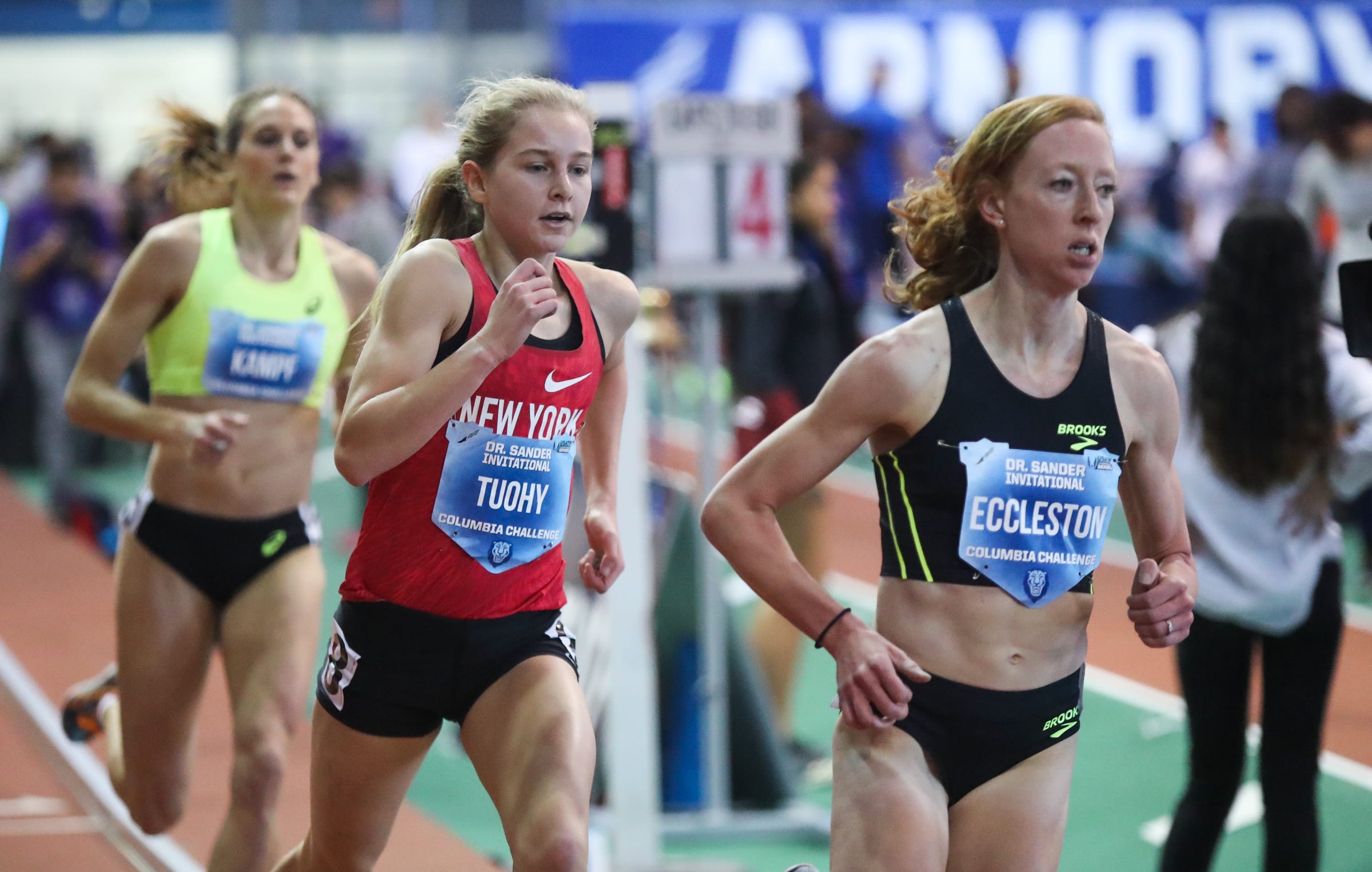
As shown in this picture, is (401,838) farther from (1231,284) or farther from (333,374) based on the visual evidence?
(1231,284)

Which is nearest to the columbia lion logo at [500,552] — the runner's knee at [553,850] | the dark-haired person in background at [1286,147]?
the runner's knee at [553,850]

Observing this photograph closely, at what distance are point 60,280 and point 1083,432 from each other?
1025 cm

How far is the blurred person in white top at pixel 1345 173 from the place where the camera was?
9438 millimetres

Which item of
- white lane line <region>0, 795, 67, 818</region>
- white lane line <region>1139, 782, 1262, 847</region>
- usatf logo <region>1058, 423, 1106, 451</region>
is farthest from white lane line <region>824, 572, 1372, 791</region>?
white lane line <region>0, 795, 67, 818</region>

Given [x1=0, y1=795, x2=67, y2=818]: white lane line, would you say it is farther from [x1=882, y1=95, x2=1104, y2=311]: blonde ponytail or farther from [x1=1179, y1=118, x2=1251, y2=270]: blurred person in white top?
[x1=1179, y1=118, x2=1251, y2=270]: blurred person in white top

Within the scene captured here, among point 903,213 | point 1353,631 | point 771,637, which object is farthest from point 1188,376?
point 1353,631

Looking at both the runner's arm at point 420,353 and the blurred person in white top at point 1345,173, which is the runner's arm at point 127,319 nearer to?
the runner's arm at point 420,353

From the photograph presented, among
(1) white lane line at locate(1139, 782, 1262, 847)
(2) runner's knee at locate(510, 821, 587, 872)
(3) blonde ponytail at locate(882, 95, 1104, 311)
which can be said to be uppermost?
(3) blonde ponytail at locate(882, 95, 1104, 311)

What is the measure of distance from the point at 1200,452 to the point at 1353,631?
486 cm

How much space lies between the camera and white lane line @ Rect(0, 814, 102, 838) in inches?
243

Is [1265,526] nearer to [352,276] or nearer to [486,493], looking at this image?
[486,493]

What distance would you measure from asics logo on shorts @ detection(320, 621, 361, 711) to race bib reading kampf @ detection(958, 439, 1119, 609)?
125 centimetres

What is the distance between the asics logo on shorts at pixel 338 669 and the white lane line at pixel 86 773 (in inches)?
66.8

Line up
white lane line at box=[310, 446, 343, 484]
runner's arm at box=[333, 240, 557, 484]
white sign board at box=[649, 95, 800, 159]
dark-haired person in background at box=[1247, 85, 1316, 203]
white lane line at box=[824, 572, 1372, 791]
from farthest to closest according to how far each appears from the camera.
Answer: white lane line at box=[310, 446, 343, 484] → dark-haired person in background at box=[1247, 85, 1316, 203] → white lane line at box=[824, 572, 1372, 791] → white sign board at box=[649, 95, 800, 159] → runner's arm at box=[333, 240, 557, 484]
